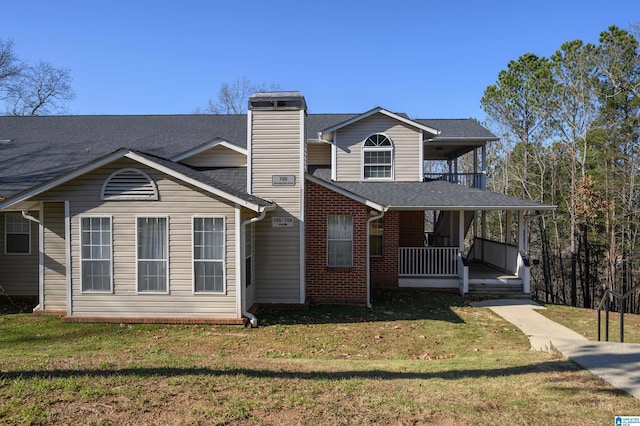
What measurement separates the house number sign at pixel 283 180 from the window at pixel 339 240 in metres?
1.59

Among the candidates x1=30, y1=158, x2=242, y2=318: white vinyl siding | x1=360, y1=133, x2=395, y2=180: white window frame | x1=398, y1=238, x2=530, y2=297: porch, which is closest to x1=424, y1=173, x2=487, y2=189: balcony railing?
x1=360, y1=133, x2=395, y2=180: white window frame

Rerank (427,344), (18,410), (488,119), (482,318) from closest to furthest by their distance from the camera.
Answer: (18,410), (427,344), (482,318), (488,119)

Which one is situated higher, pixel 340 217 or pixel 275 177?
pixel 275 177

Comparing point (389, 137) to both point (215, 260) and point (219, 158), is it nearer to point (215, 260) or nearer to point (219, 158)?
point (219, 158)

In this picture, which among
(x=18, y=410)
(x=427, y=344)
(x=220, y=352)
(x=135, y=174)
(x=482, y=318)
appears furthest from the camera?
(x=482, y=318)

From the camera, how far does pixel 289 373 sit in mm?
6008

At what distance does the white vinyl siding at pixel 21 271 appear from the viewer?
12.2m

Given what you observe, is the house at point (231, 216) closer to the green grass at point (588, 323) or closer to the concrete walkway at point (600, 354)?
the green grass at point (588, 323)

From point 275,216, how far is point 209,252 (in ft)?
7.69

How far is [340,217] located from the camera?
40.3ft

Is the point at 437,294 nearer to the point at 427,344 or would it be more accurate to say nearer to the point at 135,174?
the point at 427,344

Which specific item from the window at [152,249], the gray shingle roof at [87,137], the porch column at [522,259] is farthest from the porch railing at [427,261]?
the window at [152,249]

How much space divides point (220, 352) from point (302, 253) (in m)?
4.16

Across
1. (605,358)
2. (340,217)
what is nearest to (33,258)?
(340,217)
